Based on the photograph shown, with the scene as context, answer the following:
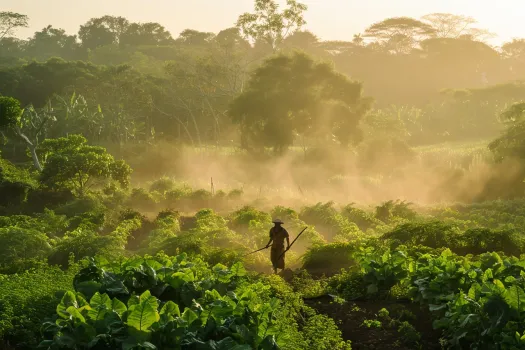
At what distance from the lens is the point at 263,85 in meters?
44.4

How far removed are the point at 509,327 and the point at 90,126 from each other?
1819 inches

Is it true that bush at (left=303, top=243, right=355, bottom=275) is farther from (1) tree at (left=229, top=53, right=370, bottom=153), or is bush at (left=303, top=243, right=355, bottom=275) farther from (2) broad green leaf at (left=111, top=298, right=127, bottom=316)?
(1) tree at (left=229, top=53, right=370, bottom=153)

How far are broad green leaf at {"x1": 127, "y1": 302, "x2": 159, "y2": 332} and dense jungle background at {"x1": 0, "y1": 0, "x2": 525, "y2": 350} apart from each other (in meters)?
0.02

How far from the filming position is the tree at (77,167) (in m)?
28.1

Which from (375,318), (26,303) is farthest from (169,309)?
(375,318)

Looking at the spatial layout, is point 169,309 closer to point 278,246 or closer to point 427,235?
point 278,246

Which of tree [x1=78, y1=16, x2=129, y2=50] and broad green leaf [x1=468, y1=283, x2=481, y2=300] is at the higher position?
tree [x1=78, y1=16, x2=129, y2=50]

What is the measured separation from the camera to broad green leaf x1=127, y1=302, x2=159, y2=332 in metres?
7.86

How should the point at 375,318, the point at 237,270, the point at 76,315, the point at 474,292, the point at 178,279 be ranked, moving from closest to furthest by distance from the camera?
the point at 76,315 < the point at 474,292 < the point at 178,279 < the point at 237,270 < the point at 375,318

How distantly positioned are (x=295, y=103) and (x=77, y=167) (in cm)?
1932

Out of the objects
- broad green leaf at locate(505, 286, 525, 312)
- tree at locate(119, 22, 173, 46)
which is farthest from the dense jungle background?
tree at locate(119, 22, 173, 46)

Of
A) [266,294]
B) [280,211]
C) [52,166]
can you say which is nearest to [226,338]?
[266,294]

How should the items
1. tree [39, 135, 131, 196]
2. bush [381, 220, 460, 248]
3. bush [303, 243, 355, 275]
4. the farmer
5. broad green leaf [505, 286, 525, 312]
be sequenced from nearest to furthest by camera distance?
broad green leaf [505, 286, 525, 312], the farmer, bush [303, 243, 355, 275], bush [381, 220, 460, 248], tree [39, 135, 131, 196]

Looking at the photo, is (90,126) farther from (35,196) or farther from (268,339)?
(268,339)
